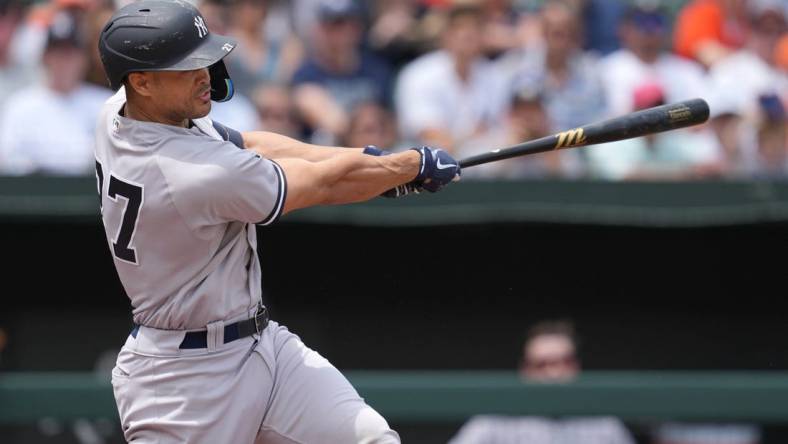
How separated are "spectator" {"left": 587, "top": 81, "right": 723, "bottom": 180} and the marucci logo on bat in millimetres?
2119

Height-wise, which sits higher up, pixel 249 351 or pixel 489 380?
pixel 249 351

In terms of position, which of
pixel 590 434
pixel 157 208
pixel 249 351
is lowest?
pixel 590 434

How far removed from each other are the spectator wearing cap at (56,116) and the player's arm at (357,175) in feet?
9.26

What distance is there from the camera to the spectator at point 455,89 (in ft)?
23.2

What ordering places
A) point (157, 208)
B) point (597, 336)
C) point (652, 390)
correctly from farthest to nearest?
point (597, 336) → point (652, 390) → point (157, 208)

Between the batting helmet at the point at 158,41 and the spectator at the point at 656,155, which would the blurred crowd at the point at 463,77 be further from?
the batting helmet at the point at 158,41

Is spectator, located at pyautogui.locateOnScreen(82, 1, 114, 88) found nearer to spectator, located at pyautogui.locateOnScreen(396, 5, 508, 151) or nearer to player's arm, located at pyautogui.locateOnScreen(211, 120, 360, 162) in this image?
spectator, located at pyautogui.locateOnScreen(396, 5, 508, 151)

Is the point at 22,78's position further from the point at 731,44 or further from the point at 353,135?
the point at 731,44

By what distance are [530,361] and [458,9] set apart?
7.23ft

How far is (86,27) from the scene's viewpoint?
6953mm

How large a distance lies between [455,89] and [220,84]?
137 inches

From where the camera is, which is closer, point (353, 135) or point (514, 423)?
point (514, 423)

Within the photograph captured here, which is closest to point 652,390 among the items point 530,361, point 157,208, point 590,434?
point 590,434

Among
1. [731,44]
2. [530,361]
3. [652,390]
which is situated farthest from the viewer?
[731,44]
